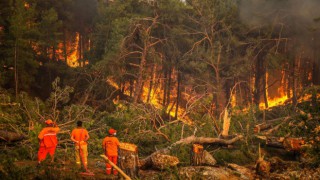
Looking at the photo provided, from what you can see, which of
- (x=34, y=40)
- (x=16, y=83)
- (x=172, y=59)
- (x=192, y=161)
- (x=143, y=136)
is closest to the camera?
(x=192, y=161)

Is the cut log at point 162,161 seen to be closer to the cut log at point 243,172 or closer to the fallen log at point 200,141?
the fallen log at point 200,141

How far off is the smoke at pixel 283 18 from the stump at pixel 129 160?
17.9 meters

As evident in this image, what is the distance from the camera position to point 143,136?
1297 cm

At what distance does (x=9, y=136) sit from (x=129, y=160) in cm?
485

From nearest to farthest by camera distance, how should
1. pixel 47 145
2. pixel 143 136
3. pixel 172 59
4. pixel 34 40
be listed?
pixel 47 145
pixel 143 136
pixel 34 40
pixel 172 59

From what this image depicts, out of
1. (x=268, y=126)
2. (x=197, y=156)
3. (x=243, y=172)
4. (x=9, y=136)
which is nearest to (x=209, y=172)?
(x=197, y=156)

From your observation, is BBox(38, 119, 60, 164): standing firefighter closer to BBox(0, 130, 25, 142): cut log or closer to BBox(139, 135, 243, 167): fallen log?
BBox(0, 130, 25, 142): cut log

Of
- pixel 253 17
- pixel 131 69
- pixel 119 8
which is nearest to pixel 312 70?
pixel 253 17

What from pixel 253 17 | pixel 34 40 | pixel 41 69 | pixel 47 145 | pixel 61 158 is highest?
pixel 253 17

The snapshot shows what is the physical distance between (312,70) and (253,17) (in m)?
6.14

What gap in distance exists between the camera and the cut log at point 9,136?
37.2 ft

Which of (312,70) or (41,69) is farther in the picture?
(41,69)

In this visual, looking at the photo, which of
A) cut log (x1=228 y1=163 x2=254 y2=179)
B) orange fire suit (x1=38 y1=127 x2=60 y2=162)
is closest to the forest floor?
cut log (x1=228 y1=163 x2=254 y2=179)

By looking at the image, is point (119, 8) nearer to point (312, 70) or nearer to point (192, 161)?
point (312, 70)
